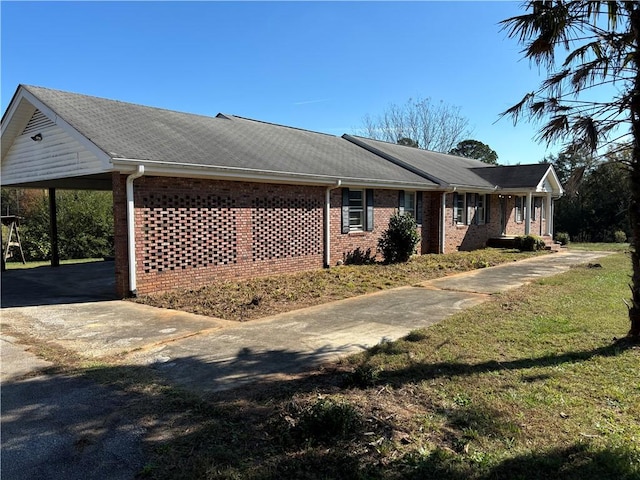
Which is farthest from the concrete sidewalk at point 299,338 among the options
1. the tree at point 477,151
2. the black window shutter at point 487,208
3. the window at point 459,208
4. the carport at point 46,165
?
the tree at point 477,151

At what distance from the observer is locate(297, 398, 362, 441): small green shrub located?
132 inches

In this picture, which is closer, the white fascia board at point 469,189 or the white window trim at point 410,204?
the white window trim at point 410,204

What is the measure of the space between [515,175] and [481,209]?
378cm

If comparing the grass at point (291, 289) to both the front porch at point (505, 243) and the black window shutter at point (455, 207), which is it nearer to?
the black window shutter at point (455, 207)

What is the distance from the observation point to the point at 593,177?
6.13 metres

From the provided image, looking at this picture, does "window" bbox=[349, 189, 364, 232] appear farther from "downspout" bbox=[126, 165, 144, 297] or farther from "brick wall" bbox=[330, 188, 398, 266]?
"downspout" bbox=[126, 165, 144, 297]

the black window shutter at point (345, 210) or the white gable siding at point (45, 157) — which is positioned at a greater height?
the white gable siding at point (45, 157)

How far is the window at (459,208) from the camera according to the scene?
19.3 m

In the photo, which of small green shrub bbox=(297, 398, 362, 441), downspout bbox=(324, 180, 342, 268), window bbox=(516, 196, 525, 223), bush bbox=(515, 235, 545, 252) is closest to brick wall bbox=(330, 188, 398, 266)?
downspout bbox=(324, 180, 342, 268)

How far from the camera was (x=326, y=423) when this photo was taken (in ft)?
11.1

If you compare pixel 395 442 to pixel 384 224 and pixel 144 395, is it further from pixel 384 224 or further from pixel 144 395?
pixel 384 224

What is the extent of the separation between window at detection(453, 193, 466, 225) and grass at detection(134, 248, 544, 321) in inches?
188

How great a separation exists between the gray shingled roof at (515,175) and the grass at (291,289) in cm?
929

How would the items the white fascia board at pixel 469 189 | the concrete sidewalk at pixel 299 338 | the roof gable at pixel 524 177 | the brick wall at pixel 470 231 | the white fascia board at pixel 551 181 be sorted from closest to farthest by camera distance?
the concrete sidewalk at pixel 299 338 < the white fascia board at pixel 469 189 < the brick wall at pixel 470 231 < the roof gable at pixel 524 177 < the white fascia board at pixel 551 181
